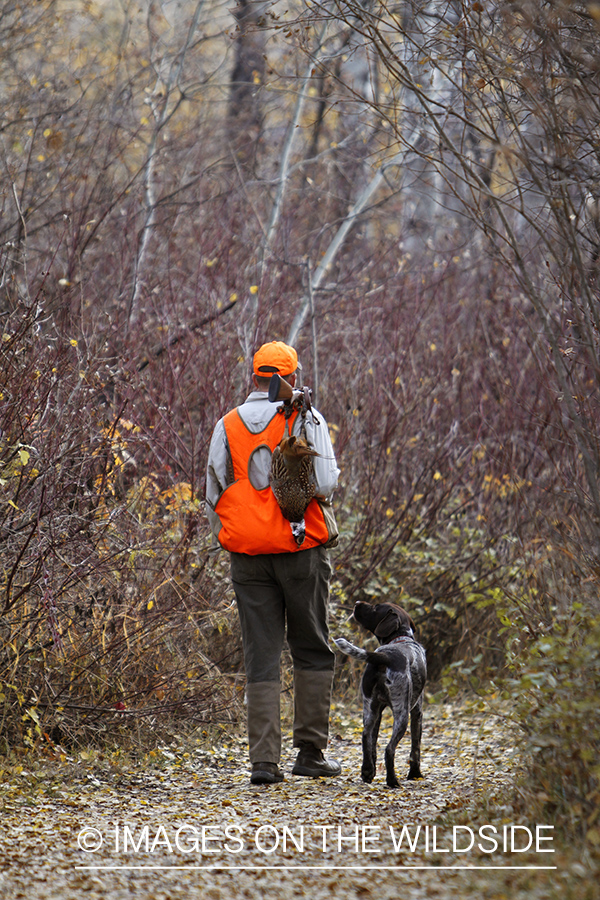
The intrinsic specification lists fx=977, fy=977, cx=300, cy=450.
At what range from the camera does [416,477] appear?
8586 millimetres

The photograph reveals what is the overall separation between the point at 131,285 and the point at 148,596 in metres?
3.53

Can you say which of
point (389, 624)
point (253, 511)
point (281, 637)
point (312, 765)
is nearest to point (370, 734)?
point (312, 765)

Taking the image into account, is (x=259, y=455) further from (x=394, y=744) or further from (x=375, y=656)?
(x=394, y=744)

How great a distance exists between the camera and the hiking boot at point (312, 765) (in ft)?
16.6

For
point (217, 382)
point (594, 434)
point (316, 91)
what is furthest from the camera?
point (316, 91)

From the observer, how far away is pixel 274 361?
5.07 m

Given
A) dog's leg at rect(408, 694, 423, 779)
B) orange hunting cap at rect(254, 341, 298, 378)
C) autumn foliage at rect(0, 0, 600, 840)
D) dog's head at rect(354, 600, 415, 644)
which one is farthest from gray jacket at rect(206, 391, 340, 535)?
dog's leg at rect(408, 694, 423, 779)

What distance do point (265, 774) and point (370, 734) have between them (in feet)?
1.86

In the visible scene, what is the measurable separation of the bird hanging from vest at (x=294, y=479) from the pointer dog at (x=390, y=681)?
59cm

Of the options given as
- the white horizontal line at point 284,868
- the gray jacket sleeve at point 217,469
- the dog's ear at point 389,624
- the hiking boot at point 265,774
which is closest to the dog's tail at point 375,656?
the dog's ear at point 389,624

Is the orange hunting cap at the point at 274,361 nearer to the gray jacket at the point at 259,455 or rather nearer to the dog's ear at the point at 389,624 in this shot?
the gray jacket at the point at 259,455

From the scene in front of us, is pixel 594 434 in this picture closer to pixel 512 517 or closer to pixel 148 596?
pixel 148 596

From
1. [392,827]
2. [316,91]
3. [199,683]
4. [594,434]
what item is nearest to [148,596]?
[199,683]

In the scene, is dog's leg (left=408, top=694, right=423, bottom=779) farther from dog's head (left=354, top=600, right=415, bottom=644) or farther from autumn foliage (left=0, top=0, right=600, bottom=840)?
dog's head (left=354, top=600, right=415, bottom=644)
